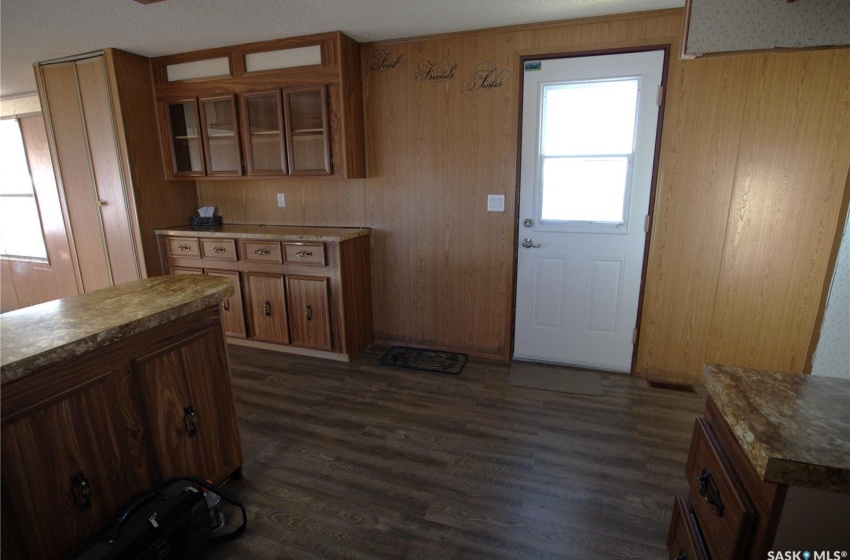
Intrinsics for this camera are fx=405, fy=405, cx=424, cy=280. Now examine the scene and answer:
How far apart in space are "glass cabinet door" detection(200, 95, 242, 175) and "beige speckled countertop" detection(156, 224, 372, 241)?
1.58ft

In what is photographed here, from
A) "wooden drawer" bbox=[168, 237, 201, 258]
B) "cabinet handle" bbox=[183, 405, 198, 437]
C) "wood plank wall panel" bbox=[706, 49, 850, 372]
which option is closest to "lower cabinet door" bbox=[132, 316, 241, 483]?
"cabinet handle" bbox=[183, 405, 198, 437]

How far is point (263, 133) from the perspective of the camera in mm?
3238

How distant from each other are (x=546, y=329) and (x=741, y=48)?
2.30 metres

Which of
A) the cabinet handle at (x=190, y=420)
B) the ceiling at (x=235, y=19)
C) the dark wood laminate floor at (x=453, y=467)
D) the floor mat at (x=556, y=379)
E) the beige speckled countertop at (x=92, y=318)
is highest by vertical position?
the ceiling at (x=235, y=19)

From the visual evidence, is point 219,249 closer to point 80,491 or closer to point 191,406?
point 191,406

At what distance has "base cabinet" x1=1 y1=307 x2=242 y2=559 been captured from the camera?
1129 millimetres

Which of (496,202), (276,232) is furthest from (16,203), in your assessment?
(496,202)

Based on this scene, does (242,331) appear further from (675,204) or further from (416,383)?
(675,204)

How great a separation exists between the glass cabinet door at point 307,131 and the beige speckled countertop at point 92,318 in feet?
5.03

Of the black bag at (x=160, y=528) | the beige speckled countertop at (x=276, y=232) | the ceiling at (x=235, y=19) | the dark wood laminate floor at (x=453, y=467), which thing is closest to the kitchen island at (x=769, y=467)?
the dark wood laminate floor at (x=453, y=467)

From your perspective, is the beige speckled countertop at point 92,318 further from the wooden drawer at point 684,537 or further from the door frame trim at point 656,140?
the door frame trim at point 656,140

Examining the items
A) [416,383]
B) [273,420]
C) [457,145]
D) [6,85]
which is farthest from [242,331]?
[6,85]

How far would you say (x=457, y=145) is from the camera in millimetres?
3031

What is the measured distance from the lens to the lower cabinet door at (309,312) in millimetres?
3135
